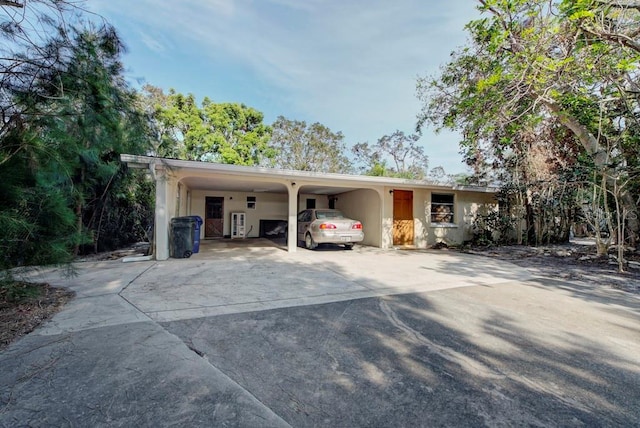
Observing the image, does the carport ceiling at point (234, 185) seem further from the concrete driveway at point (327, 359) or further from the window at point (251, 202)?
the concrete driveway at point (327, 359)

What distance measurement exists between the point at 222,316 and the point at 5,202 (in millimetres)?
2626

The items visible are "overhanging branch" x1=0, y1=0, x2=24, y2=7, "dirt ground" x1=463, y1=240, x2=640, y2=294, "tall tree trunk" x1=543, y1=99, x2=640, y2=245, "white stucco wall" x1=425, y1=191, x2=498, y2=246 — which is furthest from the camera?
"white stucco wall" x1=425, y1=191, x2=498, y2=246

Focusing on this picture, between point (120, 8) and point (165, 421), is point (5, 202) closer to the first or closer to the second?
point (120, 8)

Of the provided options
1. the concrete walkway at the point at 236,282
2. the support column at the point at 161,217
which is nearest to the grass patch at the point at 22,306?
the concrete walkway at the point at 236,282

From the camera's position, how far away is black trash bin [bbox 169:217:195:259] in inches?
305

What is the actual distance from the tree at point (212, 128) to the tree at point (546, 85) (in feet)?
49.0

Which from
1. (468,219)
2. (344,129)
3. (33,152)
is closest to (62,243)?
(33,152)

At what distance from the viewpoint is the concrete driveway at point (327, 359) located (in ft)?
5.83

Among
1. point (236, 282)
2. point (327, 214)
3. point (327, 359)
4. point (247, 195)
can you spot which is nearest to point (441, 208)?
point (327, 214)

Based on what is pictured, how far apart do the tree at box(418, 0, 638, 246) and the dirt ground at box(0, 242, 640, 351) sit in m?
2.36

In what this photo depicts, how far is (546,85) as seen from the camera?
6984 mm

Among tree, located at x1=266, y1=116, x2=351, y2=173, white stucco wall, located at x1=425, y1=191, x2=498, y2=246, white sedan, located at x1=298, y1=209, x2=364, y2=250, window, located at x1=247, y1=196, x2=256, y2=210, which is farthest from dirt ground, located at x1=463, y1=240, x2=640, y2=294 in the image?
tree, located at x1=266, y1=116, x2=351, y2=173

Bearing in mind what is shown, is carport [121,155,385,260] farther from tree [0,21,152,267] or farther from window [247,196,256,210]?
tree [0,21,152,267]

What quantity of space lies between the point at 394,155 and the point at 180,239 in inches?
918
